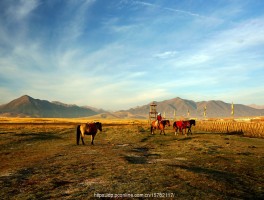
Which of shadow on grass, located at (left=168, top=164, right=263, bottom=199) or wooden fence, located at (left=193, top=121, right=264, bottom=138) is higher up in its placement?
wooden fence, located at (left=193, top=121, right=264, bottom=138)

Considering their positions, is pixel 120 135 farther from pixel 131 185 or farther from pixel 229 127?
pixel 131 185

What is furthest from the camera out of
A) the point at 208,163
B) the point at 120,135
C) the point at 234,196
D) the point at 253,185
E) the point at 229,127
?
the point at 229,127

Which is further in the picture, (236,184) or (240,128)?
(240,128)

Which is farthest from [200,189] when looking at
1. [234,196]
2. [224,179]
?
[224,179]

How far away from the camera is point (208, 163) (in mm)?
14172

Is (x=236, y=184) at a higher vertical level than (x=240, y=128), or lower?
lower

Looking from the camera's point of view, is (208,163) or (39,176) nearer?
(39,176)

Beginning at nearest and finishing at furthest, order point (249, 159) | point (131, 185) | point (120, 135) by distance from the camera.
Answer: point (131, 185)
point (249, 159)
point (120, 135)

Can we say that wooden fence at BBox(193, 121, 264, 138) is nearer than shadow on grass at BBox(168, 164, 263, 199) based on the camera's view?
No

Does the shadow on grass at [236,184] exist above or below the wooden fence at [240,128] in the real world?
below

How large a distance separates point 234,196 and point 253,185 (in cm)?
214

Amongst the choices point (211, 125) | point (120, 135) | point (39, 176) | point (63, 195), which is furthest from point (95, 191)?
point (211, 125)

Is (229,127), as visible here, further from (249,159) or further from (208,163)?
(208,163)

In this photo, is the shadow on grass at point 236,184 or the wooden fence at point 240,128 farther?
the wooden fence at point 240,128
